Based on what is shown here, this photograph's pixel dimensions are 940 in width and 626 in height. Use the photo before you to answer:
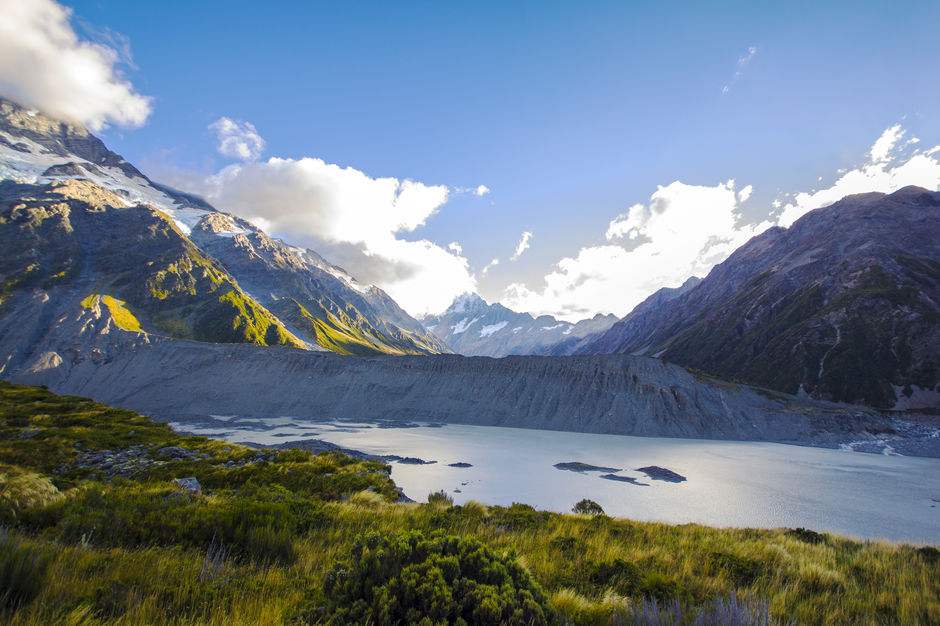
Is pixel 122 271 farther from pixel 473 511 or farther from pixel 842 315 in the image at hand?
pixel 842 315

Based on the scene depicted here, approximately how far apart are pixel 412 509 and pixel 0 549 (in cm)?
935

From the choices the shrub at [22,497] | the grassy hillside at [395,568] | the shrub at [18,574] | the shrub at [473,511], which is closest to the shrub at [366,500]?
the grassy hillside at [395,568]

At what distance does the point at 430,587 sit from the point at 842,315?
150 meters

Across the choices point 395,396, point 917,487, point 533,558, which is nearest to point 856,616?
point 533,558

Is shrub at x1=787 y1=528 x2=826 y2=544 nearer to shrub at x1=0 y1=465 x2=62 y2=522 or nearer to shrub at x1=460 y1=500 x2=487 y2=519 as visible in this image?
shrub at x1=460 y1=500 x2=487 y2=519

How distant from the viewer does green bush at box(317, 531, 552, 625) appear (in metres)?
3.78

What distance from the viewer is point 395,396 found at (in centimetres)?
7125

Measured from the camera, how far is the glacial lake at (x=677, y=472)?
840 inches

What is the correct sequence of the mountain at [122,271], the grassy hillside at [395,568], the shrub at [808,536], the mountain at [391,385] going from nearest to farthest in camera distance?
the grassy hillside at [395,568]
the shrub at [808,536]
the mountain at [391,385]
the mountain at [122,271]

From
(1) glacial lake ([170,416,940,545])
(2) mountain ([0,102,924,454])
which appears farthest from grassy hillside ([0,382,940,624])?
(2) mountain ([0,102,924,454])

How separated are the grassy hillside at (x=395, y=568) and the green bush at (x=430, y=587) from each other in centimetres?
2

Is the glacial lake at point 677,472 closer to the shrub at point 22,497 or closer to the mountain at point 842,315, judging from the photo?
the shrub at point 22,497

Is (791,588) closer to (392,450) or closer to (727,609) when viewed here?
(727,609)

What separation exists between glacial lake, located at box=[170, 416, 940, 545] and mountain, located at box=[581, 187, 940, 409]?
187 feet
